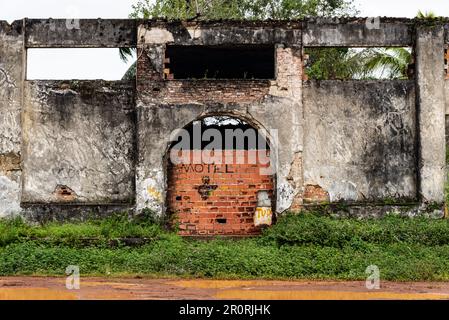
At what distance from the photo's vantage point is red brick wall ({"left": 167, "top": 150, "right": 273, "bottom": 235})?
15.7 metres

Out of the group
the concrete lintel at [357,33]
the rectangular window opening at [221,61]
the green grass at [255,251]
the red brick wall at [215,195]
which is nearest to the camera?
the green grass at [255,251]

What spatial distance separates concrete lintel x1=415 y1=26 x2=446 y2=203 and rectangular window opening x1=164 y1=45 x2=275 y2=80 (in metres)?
3.15

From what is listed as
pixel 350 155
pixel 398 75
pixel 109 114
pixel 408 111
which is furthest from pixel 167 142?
pixel 398 75

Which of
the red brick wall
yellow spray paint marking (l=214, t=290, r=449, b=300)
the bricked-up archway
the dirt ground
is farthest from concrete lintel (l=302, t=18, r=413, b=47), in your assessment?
yellow spray paint marking (l=214, t=290, r=449, b=300)

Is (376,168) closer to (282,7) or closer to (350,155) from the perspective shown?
(350,155)

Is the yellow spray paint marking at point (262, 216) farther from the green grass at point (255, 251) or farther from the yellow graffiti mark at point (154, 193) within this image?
the yellow graffiti mark at point (154, 193)

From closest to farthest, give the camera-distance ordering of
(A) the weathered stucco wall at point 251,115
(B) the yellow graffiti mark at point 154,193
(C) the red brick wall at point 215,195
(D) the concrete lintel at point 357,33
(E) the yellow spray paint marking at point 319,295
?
(E) the yellow spray paint marking at point 319,295 < (B) the yellow graffiti mark at point 154,193 < (A) the weathered stucco wall at point 251,115 < (C) the red brick wall at point 215,195 < (D) the concrete lintel at point 357,33

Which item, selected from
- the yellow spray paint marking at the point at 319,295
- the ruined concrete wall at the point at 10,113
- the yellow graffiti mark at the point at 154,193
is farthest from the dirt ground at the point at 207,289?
the ruined concrete wall at the point at 10,113

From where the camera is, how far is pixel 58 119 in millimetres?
15859

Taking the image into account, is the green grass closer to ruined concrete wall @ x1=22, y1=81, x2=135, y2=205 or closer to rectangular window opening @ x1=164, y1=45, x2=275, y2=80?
ruined concrete wall @ x1=22, y1=81, x2=135, y2=205

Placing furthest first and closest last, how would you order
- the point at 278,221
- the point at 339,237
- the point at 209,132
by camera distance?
the point at 209,132 → the point at 278,221 → the point at 339,237

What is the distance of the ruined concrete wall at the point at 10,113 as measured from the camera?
1561 cm

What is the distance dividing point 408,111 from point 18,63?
8.08 metres

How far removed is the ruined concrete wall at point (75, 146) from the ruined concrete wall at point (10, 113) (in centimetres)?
22
